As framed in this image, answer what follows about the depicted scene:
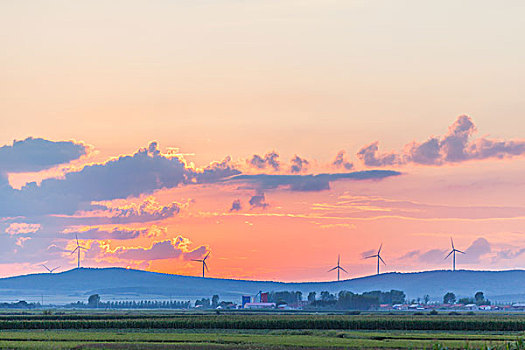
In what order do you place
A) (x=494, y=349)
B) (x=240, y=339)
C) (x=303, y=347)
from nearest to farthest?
(x=494, y=349)
(x=303, y=347)
(x=240, y=339)

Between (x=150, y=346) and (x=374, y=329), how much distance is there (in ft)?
215

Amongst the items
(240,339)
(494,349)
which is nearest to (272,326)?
(240,339)

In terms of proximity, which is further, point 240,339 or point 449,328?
point 449,328

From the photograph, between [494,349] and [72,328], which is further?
[72,328]

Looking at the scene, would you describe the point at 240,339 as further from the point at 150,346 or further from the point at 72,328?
the point at 72,328

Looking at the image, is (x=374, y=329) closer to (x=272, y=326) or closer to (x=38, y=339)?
(x=272, y=326)

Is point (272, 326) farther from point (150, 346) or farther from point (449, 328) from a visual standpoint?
point (150, 346)

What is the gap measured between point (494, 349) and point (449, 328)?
283 ft

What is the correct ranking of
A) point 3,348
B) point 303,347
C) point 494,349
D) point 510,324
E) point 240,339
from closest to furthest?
point 494,349 → point 3,348 → point 303,347 → point 240,339 → point 510,324

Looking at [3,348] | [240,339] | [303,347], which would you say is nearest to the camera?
[3,348]

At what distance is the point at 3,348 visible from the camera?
309 feet

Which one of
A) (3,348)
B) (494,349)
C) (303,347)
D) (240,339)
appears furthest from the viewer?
(240,339)

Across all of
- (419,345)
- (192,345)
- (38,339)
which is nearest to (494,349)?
(419,345)

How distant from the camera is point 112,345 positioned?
102312 millimetres
